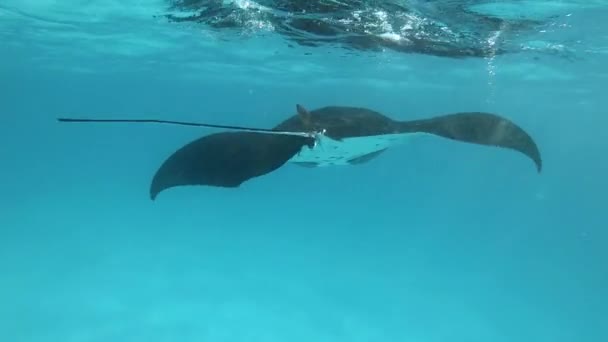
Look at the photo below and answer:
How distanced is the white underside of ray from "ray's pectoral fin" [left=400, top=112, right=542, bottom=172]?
599 millimetres

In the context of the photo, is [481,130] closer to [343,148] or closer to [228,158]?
[343,148]

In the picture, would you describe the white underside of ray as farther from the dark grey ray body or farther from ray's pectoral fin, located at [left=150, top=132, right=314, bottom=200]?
ray's pectoral fin, located at [left=150, top=132, right=314, bottom=200]

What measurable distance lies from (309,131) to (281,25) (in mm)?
9795

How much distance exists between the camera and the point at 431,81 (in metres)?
29.2

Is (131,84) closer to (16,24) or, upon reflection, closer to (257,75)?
(257,75)

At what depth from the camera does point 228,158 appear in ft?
22.9

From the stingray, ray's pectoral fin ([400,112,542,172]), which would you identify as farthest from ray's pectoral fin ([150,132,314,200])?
ray's pectoral fin ([400,112,542,172])

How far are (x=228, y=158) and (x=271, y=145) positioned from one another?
22.4 inches

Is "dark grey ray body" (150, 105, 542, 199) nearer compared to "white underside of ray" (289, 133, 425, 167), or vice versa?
"dark grey ray body" (150, 105, 542, 199)

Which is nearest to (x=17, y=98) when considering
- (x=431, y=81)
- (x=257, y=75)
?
(x=257, y=75)

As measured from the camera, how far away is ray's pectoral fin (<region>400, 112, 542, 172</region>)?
7.08 metres

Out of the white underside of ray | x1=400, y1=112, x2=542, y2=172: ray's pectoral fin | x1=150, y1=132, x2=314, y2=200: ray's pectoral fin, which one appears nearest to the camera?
x1=150, y1=132, x2=314, y2=200: ray's pectoral fin

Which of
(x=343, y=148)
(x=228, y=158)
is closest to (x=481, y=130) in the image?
(x=343, y=148)

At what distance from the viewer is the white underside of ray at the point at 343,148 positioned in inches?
300
